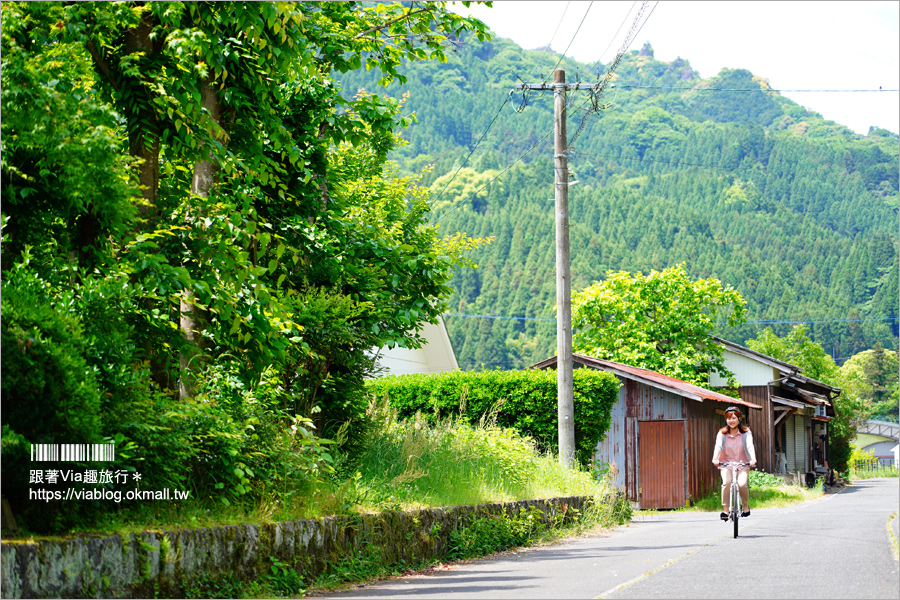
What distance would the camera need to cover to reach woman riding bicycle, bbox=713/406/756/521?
13844 millimetres

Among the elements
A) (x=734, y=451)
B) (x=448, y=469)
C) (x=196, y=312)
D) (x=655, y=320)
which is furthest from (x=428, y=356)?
(x=196, y=312)

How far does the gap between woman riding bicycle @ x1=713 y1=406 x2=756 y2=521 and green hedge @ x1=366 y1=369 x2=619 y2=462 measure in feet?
21.3

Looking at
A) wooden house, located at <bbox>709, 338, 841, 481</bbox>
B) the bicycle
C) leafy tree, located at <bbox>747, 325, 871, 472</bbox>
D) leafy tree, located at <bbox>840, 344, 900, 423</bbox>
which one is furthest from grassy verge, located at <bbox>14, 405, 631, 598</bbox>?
leafy tree, located at <bbox>840, 344, 900, 423</bbox>

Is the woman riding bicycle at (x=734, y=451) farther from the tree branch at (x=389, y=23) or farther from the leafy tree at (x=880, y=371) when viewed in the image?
the leafy tree at (x=880, y=371)

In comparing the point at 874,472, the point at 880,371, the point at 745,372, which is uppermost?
the point at 880,371

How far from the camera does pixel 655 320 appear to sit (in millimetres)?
38750

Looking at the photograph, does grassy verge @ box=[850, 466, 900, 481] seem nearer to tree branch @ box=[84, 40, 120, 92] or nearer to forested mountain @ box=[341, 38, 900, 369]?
forested mountain @ box=[341, 38, 900, 369]

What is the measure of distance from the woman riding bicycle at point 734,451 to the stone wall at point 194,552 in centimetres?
490

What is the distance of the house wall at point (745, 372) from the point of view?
41781 mm

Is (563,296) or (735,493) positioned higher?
(563,296)

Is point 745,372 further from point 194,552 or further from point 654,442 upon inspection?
point 194,552

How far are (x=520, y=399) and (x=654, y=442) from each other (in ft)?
26.5

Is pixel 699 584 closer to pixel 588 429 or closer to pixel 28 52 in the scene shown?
pixel 28 52

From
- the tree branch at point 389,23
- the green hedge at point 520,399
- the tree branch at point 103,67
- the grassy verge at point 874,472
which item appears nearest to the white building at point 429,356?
the green hedge at point 520,399
